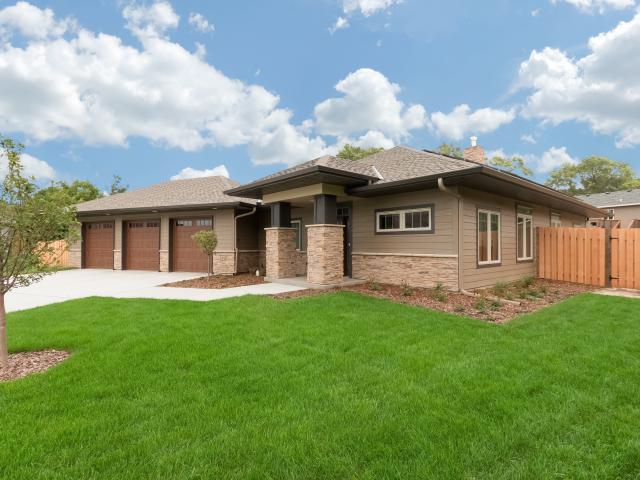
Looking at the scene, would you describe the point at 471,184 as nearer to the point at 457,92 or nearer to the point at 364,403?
the point at 364,403

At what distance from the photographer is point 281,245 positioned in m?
11.5

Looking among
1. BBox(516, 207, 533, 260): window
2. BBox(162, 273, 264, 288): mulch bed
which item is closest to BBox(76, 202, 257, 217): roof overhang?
BBox(162, 273, 264, 288): mulch bed

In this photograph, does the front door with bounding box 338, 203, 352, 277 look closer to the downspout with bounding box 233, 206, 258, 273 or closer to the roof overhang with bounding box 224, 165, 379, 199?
the roof overhang with bounding box 224, 165, 379, 199

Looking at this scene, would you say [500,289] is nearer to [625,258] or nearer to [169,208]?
[625,258]

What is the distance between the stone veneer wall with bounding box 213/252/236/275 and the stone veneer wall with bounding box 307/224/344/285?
16.6ft

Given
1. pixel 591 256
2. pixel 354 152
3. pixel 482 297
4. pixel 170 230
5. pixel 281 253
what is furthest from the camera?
pixel 354 152

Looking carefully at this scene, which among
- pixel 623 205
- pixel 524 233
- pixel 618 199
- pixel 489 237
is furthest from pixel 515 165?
pixel 489 237

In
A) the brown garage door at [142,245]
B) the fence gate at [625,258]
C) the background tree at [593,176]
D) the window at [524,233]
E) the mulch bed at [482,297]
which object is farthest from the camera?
the background tree at [593,176]

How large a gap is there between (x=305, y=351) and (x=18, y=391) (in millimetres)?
2948

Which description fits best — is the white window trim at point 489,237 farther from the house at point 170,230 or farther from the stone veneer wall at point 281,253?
the house at point 170,230

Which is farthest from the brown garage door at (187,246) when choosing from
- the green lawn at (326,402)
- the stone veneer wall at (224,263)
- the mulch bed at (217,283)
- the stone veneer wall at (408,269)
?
the green lawn at (326,402)

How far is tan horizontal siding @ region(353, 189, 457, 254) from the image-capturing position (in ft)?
29.4

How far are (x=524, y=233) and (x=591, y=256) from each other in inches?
79.5

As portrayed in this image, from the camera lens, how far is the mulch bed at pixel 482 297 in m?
6.83
